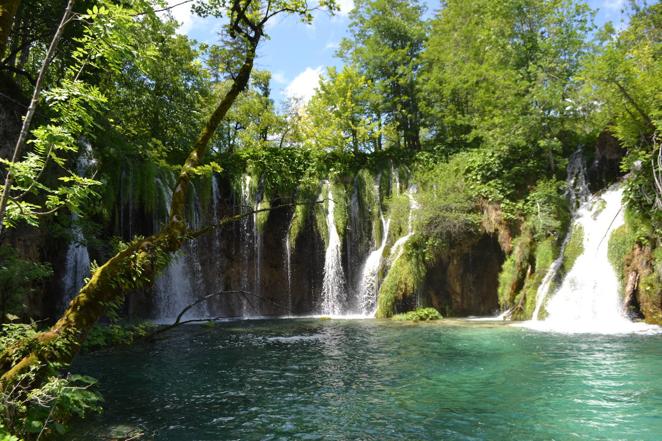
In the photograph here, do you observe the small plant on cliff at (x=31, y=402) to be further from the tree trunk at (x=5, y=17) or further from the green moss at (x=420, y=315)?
the green moss at (x=420, y=315)

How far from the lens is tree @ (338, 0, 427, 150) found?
1102 inches

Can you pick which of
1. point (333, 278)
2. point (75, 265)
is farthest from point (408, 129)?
point (75, 265)

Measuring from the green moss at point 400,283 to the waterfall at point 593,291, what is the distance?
4.81m

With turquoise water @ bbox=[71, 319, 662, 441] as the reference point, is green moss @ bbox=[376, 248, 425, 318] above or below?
above

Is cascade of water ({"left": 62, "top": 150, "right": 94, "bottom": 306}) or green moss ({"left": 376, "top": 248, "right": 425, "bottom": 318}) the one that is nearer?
cascade of water ({"left": 62, "top": 150, "right": 94, "bottom": 306})

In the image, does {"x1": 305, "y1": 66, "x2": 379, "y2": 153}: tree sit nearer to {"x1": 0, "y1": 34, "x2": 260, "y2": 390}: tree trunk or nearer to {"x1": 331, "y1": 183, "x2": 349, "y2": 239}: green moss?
{"x1": 331, "y1": 183, "x2": 349, "y2": 239}: green moss

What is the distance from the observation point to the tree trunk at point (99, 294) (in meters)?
4.38

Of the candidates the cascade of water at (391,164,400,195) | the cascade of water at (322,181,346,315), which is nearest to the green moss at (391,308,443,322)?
the cascade of water at (322,181,346,315)

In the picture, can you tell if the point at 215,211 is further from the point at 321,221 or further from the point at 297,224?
the point at 321,221

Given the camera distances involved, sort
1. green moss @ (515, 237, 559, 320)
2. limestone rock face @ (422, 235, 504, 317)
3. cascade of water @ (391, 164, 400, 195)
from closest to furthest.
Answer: green moss @ (515, 237, 559, 320)
limestone rock face @ (422, 235, 504, 317)
cascade of water @ (391, 164, 400, 195)

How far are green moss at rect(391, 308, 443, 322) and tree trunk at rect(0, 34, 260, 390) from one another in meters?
14.2

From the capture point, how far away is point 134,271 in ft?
15.4

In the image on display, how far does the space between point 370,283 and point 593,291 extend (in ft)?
28.8

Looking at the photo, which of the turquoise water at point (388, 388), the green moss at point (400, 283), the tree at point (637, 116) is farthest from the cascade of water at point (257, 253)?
the tree at point (637, 116)
